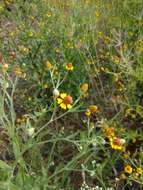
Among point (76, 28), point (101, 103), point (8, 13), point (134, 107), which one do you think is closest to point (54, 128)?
point (101, 103)

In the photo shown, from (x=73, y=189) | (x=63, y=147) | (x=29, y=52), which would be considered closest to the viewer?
(x=73, y=189)

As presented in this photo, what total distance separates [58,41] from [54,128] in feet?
1.75

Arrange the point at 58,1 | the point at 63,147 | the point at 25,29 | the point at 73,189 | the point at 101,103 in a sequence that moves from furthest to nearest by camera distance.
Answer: the point at 58,1 < the point at 25,29 < the point at 101,103 < the point at 63,147 < the point at 73,189

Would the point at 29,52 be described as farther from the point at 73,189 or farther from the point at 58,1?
the point at 73,189

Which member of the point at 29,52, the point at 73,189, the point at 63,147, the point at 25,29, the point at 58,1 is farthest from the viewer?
the point at 58,1

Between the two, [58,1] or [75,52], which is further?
[58,1]

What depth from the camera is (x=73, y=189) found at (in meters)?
1.84

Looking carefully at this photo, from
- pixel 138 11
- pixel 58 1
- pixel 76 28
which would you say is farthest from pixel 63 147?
pixel 58 1

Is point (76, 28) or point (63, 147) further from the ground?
point (76, 28)

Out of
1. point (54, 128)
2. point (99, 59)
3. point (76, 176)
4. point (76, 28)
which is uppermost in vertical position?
point (76, 28)

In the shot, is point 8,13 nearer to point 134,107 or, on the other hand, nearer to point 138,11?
point 138,11

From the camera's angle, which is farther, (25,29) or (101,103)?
(25,29)

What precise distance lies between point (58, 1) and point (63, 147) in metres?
1.09

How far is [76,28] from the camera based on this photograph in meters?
2.35
